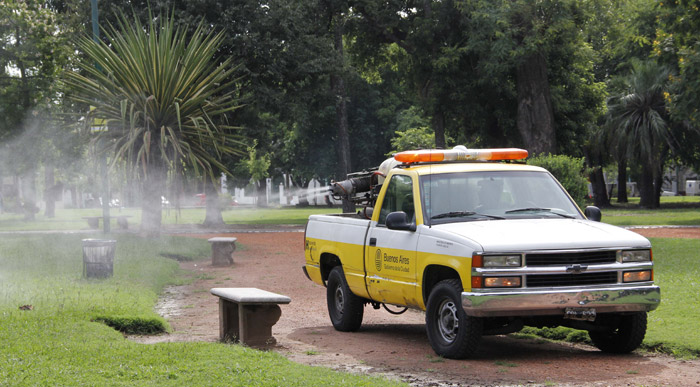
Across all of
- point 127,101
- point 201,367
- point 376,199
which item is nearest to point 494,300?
point 201,367

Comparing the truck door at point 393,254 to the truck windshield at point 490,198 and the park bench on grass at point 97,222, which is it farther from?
the park bench on grass at point 97,222

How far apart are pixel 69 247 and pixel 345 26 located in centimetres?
1975

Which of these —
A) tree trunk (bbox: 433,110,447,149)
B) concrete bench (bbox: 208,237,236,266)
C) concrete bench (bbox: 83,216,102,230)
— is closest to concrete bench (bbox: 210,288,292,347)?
concrete bench (bbox: 208,237,236,266)

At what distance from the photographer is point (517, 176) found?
977 cm

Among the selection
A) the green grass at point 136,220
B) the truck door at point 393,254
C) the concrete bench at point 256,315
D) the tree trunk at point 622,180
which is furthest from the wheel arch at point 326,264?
the tree trunk at point 622,180

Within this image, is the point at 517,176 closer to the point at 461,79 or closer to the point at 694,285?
the point at 694,285

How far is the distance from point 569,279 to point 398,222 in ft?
6.13

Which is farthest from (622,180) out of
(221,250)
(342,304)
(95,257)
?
(342,304)

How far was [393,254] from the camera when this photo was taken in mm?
9703

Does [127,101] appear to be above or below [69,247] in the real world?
above

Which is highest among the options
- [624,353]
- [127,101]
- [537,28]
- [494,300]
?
[537,28]

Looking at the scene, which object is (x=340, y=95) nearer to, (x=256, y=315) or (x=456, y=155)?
(x=456, y=155)

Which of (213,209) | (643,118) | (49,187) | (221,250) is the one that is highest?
(643,118)

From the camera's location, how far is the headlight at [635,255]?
840cm
